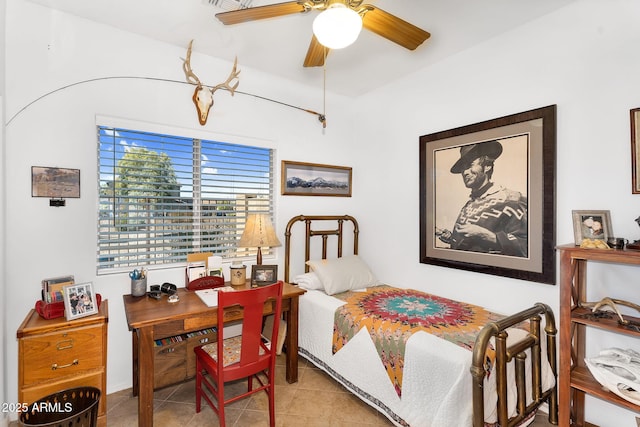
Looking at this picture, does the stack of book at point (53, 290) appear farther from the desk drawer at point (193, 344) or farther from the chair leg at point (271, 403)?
the chair leg at point (271, 403)

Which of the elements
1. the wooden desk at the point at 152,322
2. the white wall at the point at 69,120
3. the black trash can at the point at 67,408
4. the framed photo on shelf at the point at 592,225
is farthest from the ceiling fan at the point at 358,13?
the black trash can at the point at 67,408

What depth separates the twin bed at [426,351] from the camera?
1.62 m

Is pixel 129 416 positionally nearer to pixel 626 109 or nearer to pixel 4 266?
pixel 4 266

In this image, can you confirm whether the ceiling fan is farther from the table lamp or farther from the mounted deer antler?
the table lamp

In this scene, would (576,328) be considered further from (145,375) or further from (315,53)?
(145,375)

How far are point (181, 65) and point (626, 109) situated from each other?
3162 millimetres

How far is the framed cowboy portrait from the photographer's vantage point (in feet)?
7.18

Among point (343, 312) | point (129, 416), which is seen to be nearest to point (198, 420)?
point (129, 416)

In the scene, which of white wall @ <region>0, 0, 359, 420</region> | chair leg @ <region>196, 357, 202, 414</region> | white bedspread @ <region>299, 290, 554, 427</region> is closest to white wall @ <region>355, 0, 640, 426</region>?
white bedspread @ <region>299, 290, 554, 427</region>

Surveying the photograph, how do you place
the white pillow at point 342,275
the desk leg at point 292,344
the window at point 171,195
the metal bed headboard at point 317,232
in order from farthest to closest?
the metal bed headboard at point 317,232, the white pillow at point 342,275, the desk leg at point 292,344, the window at point 171,195

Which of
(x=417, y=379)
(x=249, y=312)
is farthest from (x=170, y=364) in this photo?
(x=417, y=379)

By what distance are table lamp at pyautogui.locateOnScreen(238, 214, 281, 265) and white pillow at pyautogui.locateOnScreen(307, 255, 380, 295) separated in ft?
1.92

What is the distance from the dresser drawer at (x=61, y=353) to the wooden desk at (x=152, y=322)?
21cm

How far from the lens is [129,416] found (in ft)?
6.85
